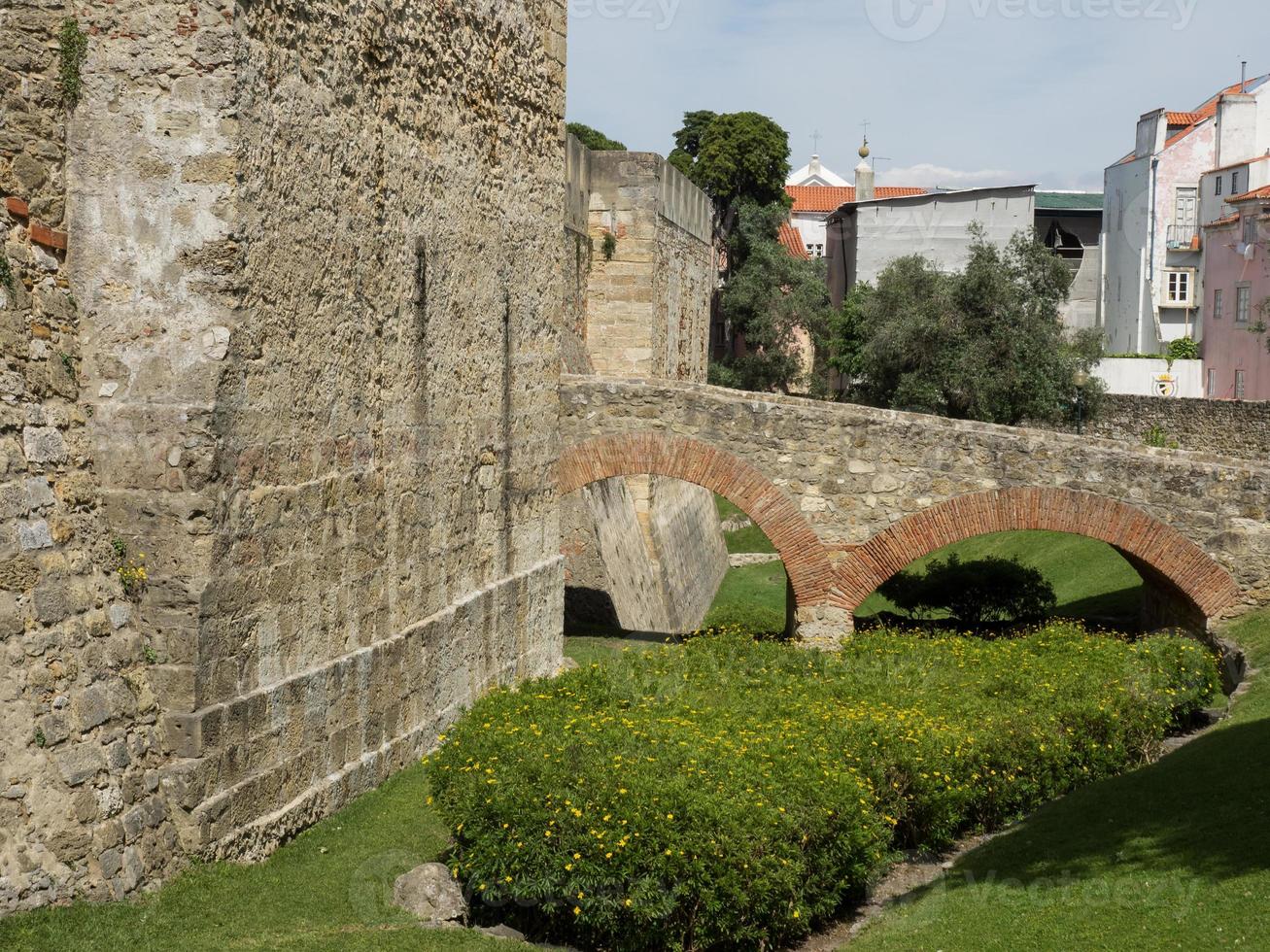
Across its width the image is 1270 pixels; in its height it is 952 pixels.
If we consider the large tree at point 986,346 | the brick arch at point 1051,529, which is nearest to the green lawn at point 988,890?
the brick arch at point 1051,529

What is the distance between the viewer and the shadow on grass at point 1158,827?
7.21 m

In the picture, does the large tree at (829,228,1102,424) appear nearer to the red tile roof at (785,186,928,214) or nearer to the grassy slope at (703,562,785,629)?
the grassy slope at (703,562,785,629)

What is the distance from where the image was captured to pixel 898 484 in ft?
47.0

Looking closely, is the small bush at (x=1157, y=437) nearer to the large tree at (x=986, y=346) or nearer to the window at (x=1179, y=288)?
the large tree at (x=986, y=346)

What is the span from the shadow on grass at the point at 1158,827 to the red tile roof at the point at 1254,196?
101 feet

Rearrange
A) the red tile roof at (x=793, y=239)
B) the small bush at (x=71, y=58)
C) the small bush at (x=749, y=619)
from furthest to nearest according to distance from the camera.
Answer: the red tile roof at (x=793, y=239)
the small bush at (x=749, y=619)
the small bush at (x=71, y=58)

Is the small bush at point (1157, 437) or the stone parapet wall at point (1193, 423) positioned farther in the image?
the small bush at point (1157, 437)

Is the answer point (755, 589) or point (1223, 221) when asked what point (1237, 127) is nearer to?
point (1223, 221)

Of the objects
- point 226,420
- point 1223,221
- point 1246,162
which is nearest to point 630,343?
point 226,420

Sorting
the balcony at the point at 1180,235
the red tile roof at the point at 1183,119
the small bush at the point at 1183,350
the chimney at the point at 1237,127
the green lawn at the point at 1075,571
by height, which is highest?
the red tile roof at the point at 1183,119

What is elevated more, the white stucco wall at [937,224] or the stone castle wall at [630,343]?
the white stucco wall at [937,224]

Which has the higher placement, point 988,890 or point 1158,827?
point 1158,827

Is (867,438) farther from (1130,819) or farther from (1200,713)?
(1130,819)

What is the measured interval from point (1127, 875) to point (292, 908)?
4.22 m
